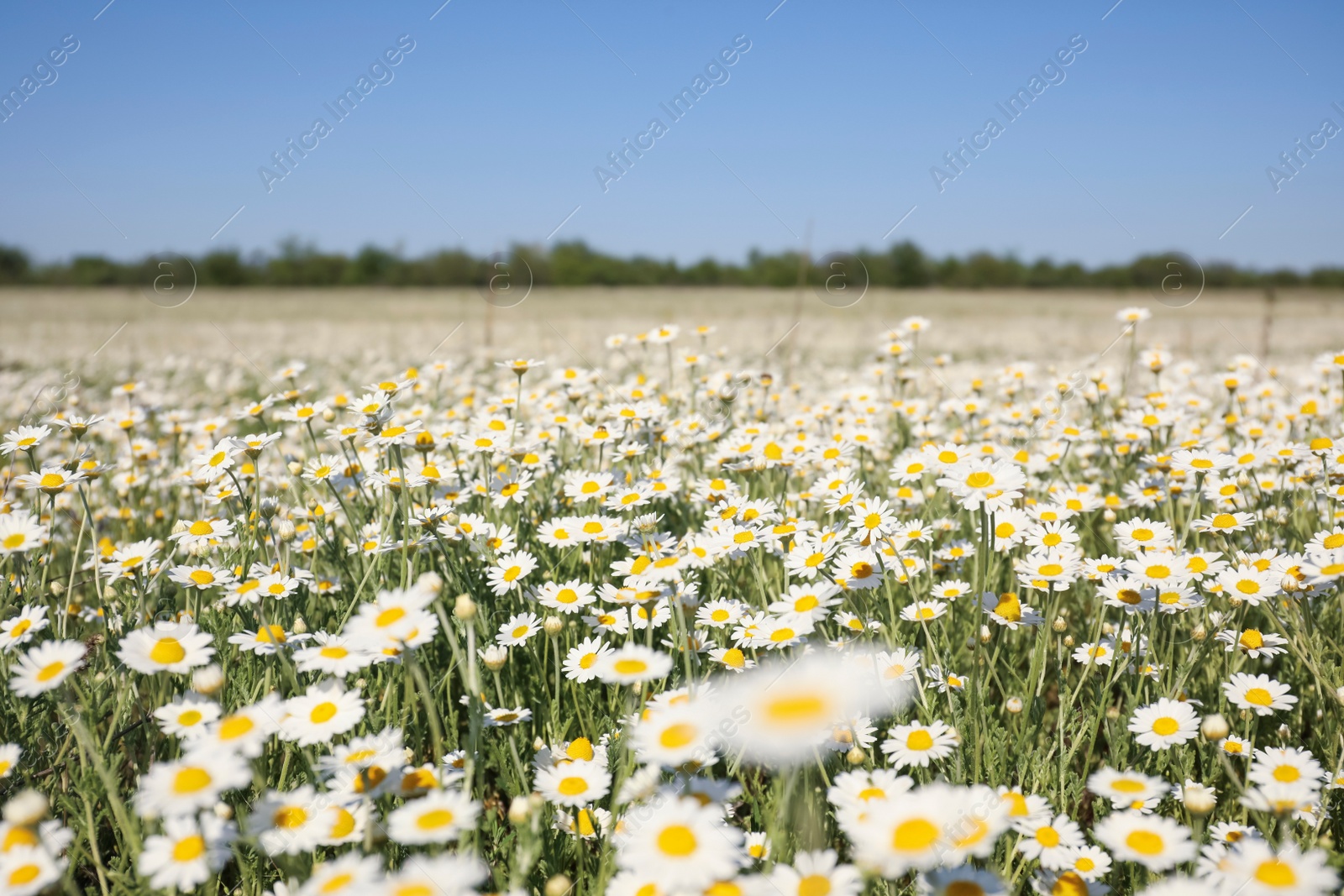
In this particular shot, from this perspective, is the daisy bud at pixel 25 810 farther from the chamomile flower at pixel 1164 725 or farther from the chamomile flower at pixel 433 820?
the chamomile flower at pixel 1164 725

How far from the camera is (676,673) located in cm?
193

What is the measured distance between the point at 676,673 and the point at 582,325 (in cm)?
1686

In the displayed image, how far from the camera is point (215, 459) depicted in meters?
2.31

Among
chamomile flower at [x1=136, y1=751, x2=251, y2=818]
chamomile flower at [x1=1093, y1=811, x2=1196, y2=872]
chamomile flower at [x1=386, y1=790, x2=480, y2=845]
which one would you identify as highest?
chamomile flower at [x1=136, y1=751, x2=251, y2=818]

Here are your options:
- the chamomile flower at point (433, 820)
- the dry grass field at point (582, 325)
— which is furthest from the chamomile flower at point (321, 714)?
the dry grass field at point (582, 325)

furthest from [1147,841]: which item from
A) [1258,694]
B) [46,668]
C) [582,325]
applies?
[582,325]

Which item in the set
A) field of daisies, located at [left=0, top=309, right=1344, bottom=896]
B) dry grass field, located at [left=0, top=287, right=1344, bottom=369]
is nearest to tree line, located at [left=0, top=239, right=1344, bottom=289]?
dry grass field, located at [left=0, top=287, right=1344, bottom=369]

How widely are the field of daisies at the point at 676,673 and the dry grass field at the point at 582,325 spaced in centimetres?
357

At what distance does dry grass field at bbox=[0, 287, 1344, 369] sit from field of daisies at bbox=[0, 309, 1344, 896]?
3.57m

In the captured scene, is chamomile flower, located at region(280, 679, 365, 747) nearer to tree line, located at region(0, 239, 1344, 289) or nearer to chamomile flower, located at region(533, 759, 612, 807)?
chamomile flower, located at region(533, 759, 612, 807)

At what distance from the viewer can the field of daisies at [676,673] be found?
3.74 ft

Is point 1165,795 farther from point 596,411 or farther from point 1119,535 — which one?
point 596,411

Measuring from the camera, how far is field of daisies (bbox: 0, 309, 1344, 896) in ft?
3.74

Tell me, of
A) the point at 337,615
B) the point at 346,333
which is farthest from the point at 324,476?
the point at 346,333
